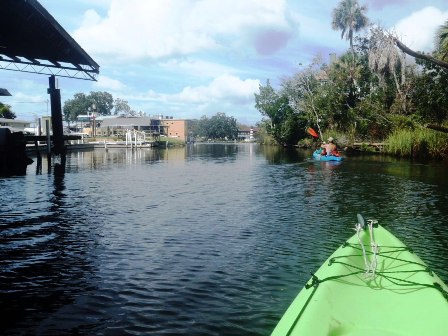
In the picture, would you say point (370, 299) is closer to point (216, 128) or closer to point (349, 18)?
point (349, 18)

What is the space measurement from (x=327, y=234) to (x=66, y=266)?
5726 millimetres

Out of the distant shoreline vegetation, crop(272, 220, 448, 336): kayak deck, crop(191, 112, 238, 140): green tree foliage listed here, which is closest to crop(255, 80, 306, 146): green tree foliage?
the distant shoreline vegetation

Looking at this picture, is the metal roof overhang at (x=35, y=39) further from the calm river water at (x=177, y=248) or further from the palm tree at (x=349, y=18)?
the palm tree at (x=349, y=18)

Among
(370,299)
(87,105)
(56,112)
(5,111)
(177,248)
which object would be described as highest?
(87,105)

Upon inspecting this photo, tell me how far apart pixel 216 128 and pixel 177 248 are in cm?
14781

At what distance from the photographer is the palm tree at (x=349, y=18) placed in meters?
57.0

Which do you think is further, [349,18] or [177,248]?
[349,18]

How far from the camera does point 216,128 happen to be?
15562 cm

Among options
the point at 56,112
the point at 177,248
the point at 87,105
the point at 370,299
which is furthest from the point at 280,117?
the point at 87,105

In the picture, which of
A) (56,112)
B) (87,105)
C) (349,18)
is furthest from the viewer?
(87,105)

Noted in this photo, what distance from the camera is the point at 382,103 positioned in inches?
1706

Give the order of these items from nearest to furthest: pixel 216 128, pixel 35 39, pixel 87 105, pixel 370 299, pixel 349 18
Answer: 1. pixel 370 299
2. pixel 35 39
3. pixel 349 18
4. pixel 87 105
5. pixel 216 128

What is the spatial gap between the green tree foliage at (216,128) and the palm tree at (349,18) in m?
98.5

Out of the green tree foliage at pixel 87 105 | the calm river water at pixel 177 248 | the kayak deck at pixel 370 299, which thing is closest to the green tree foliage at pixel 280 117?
the calm river water at pixel 177 248
